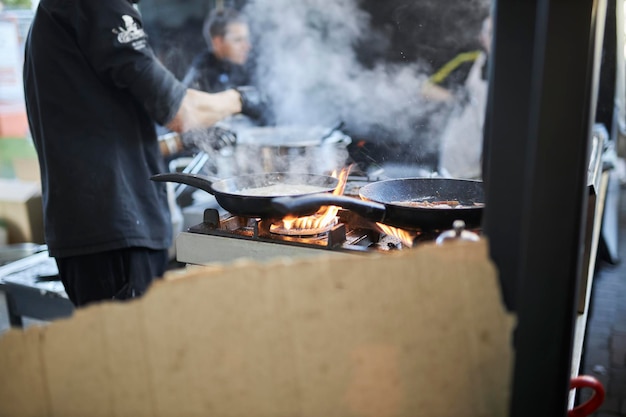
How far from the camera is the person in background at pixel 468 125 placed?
4.78 metres

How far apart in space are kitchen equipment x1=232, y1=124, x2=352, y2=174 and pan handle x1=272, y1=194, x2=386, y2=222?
1.52m

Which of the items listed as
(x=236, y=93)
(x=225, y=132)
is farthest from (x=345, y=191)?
(x=225, y=132)

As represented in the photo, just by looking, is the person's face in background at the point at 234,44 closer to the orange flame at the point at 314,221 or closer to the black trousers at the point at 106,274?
the black trousers at the point at 106,274

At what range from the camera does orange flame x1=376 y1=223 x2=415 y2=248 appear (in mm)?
1732

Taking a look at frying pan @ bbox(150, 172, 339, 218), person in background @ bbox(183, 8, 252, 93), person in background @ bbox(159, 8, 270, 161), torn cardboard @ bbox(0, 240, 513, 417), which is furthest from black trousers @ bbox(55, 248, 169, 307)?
person in background @ bbox(183, 8, 252, 93)

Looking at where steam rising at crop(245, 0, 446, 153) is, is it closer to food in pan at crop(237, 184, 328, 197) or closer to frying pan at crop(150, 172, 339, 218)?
frying pan at crop(150, 172, 339, 218)

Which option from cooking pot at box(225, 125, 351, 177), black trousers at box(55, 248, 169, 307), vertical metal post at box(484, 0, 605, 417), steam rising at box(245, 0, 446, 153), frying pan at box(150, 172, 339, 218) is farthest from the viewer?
steam rising at box(245, 0, 446, 153)

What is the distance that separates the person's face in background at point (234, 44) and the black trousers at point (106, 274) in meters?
3.26

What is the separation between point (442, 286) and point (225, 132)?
11.3 feet

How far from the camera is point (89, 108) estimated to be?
268 cm

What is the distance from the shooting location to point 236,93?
312cm

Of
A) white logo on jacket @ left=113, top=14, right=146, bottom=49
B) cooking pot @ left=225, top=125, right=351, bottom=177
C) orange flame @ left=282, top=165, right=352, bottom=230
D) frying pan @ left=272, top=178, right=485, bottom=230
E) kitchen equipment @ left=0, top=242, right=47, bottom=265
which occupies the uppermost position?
white logo on jacket @ left=113, top=14, right=146, bottom=49

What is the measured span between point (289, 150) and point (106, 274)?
1767mm

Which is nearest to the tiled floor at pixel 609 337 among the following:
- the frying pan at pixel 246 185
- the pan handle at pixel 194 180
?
the frying pan at pixel 246 185
